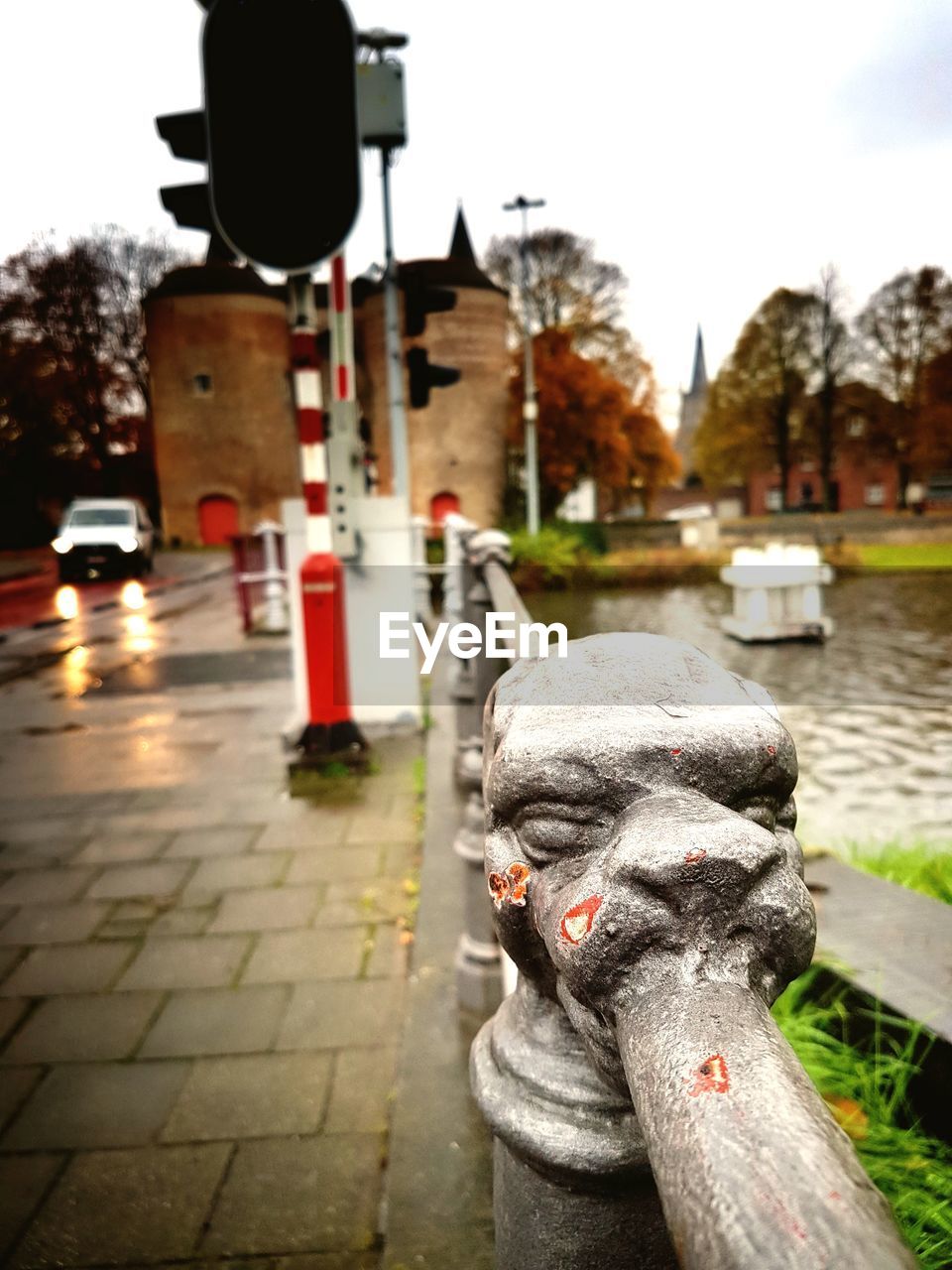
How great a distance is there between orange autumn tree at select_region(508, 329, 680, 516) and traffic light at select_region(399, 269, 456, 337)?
17764 mm

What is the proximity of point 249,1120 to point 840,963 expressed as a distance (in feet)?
4.68

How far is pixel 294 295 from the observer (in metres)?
3.79

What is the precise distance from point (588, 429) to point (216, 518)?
14.8 metres

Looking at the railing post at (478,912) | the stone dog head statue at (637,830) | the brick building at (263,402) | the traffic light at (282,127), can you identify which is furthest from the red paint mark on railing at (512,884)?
the brick building at (263,402)

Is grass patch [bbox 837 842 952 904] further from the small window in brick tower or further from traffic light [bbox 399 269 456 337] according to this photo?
the small window in brick tower

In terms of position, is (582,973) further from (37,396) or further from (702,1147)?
(37,396)

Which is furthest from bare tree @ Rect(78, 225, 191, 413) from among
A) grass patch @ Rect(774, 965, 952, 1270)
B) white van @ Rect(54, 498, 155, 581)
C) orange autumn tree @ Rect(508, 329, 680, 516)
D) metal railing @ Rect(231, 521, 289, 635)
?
grass patch @ Rect(774, 965, 952, 1270)

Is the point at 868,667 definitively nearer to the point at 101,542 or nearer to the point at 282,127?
the point at 282,127

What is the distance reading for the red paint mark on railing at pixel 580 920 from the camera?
682 millimetres

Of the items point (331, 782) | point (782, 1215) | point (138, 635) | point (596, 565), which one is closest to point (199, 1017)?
point (596, 565)

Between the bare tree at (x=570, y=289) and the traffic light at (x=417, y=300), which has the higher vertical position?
the bare tree at (x=570, y=289)

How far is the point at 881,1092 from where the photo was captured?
1.75m

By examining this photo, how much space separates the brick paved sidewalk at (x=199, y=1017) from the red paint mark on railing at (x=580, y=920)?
1.38 meters

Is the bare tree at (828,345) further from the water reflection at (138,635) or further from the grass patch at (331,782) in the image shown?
the water reflection at (138,635)
